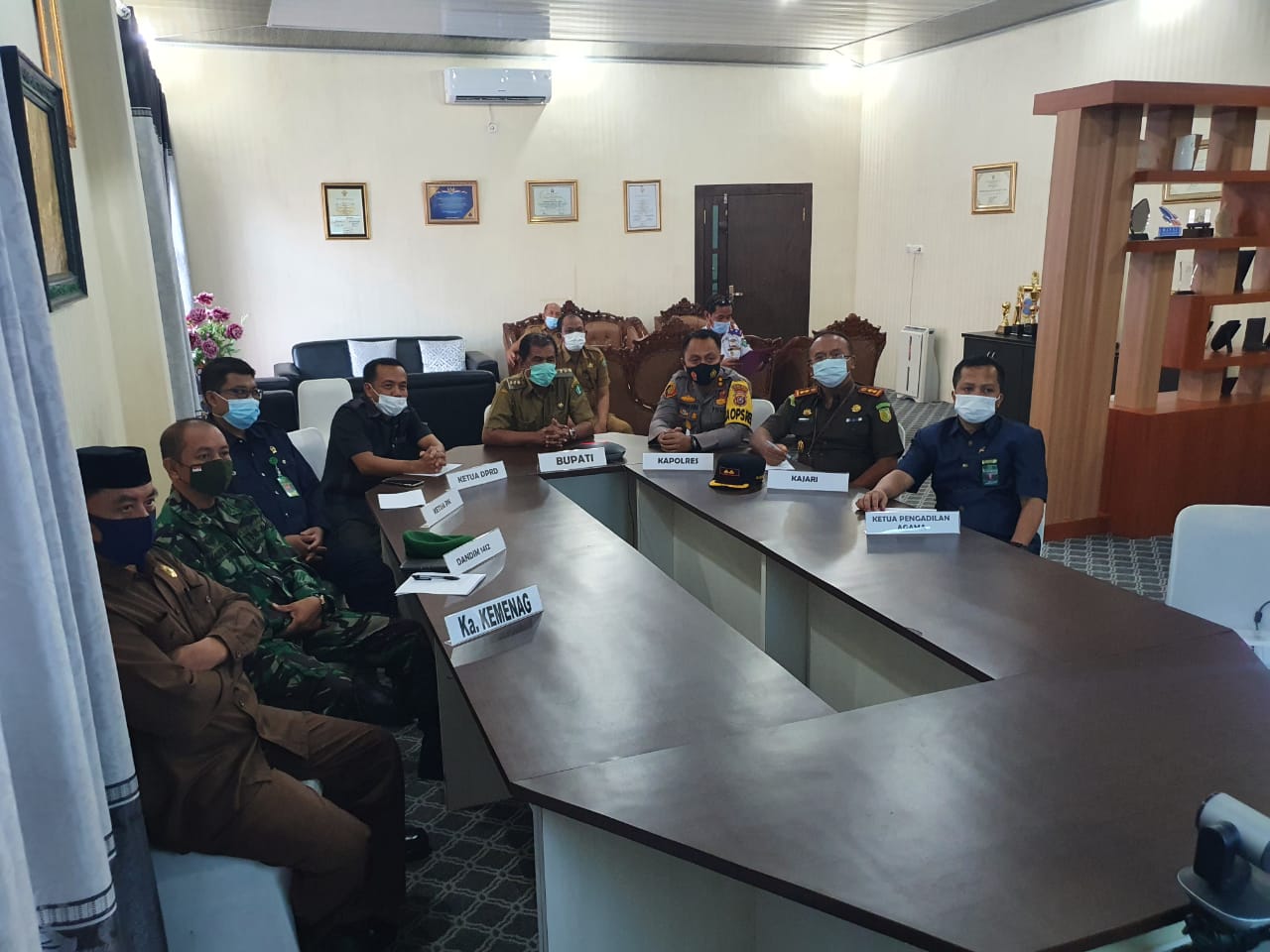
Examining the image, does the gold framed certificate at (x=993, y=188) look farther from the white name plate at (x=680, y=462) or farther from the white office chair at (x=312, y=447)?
the white office chair at (x=312, y=447)

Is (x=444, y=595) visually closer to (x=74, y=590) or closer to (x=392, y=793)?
(x=392, y=793)

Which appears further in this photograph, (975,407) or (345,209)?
(345,209)

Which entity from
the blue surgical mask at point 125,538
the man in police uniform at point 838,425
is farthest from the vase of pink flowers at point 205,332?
the blue surgical mask at point 125,538

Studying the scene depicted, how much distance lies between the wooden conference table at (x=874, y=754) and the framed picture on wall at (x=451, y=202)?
20.4 feet

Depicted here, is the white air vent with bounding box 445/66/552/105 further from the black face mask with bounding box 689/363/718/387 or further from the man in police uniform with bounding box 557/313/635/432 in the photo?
the black face mask with bounding box 689/363/718/387

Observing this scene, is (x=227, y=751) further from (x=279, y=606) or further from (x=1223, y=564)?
(x=1223, y=564)

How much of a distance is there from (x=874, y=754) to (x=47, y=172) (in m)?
2.35

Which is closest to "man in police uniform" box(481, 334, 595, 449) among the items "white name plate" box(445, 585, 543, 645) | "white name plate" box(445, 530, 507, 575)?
"white name plate" box(445, 530, 507, 575)

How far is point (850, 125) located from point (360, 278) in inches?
196

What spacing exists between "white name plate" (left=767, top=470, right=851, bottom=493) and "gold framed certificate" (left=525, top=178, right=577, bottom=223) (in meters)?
5.75

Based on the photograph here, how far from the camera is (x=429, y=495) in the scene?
10.8ft

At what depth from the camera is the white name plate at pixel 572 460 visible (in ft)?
11.7

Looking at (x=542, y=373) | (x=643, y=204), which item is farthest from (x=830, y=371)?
(x=643, y=204)

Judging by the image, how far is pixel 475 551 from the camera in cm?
252
